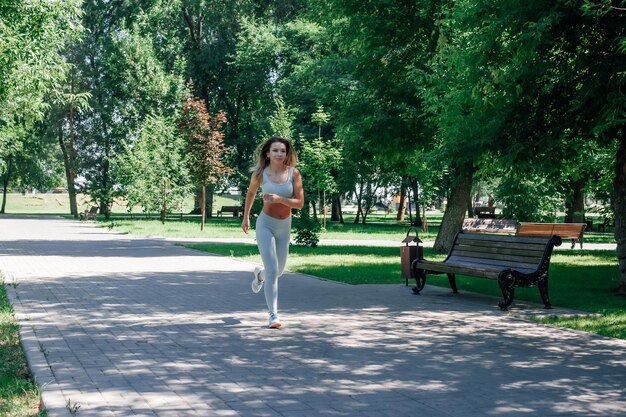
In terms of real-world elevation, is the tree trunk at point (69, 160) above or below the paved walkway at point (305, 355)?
above

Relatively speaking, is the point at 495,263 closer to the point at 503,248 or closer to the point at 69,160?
the point at 503,248

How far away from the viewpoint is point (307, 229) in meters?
23.8

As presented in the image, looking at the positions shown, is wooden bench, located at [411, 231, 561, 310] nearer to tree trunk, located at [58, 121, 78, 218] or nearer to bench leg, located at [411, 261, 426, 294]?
bench leg, located at [411, 261, 426, 294]

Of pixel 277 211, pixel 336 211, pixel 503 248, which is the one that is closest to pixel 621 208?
pixel 503 248

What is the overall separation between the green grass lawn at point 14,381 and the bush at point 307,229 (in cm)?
1536

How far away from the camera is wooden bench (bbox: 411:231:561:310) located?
35.1 feet

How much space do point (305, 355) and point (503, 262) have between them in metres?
5.12

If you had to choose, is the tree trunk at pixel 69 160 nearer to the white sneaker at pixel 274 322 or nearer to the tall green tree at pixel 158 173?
the tall green tree at pixel 158 173

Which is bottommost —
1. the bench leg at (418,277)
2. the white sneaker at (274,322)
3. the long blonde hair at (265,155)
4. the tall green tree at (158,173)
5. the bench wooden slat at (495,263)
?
the white sneaker at (274,322)

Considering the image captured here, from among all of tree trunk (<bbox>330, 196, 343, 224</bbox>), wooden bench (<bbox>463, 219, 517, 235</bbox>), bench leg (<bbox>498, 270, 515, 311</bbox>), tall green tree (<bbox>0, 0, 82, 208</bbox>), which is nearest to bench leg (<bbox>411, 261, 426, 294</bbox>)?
bench leg (<bbox>498, 270, 515, 311</bbox>)

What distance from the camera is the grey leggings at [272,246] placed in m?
8.88

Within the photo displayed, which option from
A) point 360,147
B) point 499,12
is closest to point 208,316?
point 499,12

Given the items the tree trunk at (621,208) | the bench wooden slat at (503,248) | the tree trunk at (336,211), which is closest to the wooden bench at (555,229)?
the tree trunk at (621,208)

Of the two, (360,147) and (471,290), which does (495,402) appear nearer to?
(471,290)
